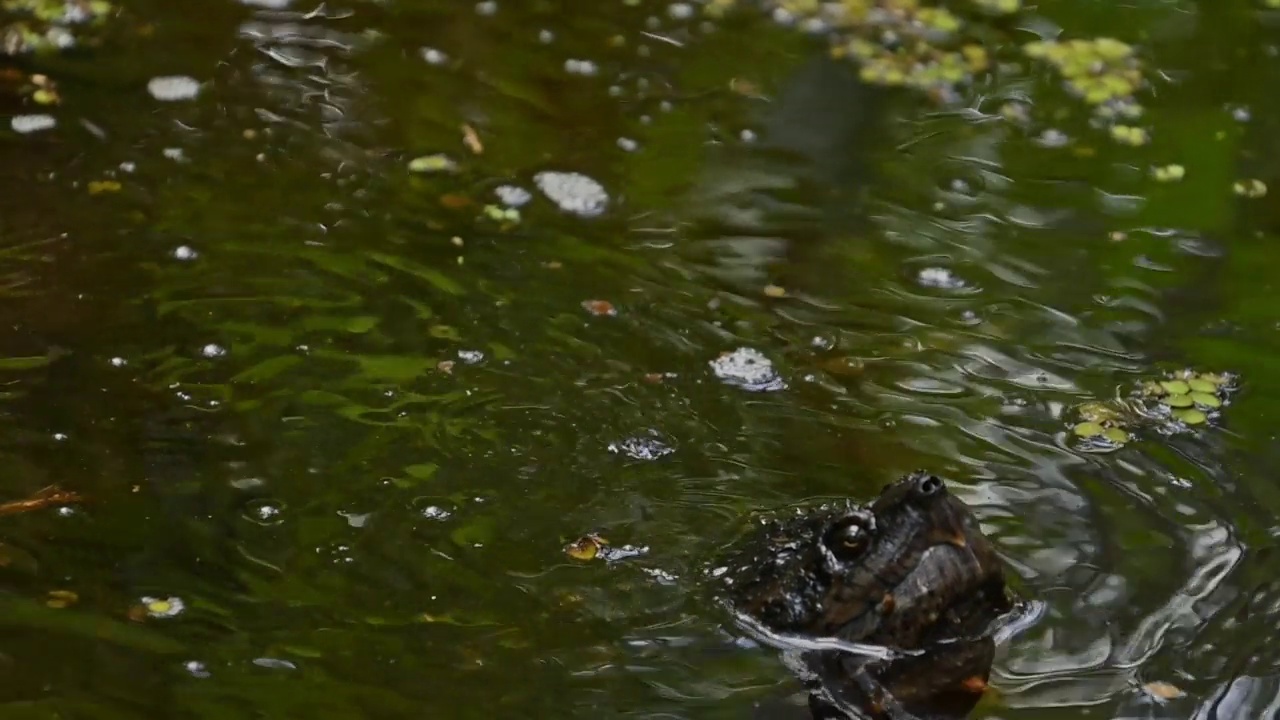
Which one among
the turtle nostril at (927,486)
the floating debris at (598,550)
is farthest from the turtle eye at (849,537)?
the floating debris at (598,550)

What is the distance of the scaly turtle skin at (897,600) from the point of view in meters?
2.41

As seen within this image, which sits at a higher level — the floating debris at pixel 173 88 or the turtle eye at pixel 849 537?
the turtle eye at pixel 849 537

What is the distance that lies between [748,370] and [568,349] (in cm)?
45

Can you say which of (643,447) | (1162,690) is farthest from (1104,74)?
(1162,690)

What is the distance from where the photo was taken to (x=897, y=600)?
2.46 m

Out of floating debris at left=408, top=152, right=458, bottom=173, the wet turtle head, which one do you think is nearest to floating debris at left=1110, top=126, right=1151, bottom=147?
floating debris at left=408, top=152, right=458, bottom=173

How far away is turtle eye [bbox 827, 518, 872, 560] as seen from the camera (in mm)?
2439

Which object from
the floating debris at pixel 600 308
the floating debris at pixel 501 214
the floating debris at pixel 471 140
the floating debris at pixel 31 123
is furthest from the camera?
the floating debris at pixel 471 140

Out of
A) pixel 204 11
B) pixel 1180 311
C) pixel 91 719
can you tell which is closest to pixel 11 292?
pixel 91 719

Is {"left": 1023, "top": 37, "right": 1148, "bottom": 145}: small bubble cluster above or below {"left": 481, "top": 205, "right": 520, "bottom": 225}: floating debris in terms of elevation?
above

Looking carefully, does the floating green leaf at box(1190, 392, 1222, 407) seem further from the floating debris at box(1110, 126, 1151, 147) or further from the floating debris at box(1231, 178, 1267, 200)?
the floating debris at box(1110, 126, 1151, 147)

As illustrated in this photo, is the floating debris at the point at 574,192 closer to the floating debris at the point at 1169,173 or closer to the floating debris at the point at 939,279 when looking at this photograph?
the floating debris at the point at 939,279

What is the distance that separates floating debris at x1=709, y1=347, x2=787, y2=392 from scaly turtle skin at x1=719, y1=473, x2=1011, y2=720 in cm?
81

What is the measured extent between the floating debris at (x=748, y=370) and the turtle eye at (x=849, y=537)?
874 millimetres
